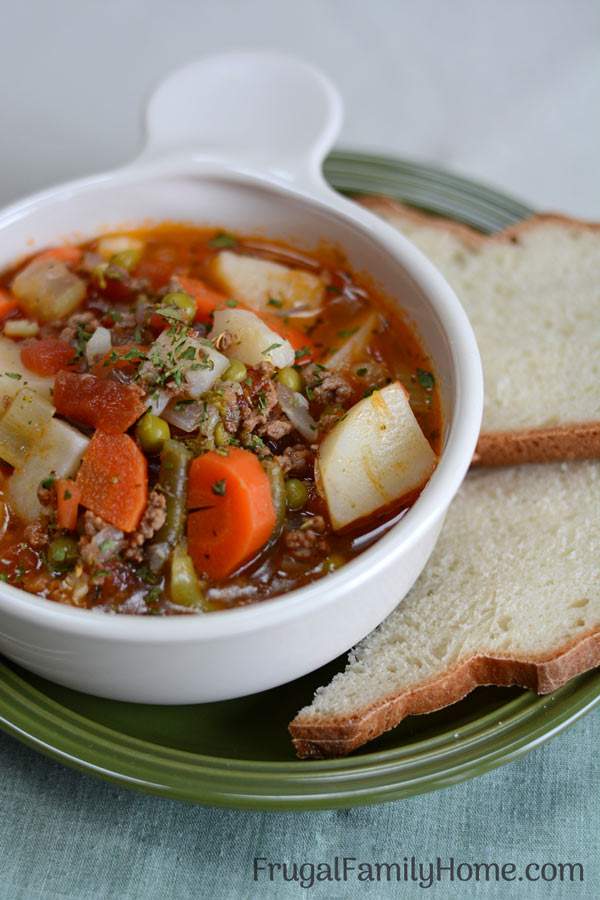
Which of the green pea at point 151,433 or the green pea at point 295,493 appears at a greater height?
the green pea at point 151,433

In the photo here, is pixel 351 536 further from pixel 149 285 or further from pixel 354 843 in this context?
pixel 149 285

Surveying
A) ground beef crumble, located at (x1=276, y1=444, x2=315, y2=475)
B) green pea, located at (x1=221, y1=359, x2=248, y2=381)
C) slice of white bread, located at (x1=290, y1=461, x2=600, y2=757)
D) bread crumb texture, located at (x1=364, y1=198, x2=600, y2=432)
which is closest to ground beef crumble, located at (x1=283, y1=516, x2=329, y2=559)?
ground beef crumble, located at (x1=276, y1=444, x2=315, y2=475)

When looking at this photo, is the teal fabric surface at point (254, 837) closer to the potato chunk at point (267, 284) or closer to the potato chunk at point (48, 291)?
the potato chunk at point (48, 291)

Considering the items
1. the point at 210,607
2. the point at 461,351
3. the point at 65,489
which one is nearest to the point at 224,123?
the point at 461,351

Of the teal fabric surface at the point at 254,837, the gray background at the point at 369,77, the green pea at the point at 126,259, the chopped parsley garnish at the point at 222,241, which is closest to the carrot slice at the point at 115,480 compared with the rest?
the teal fabric surface at the point at 254,837

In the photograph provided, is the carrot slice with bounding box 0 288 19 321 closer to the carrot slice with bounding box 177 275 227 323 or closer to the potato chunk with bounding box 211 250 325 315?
the carrot slice with bounding box 177 275 227 323

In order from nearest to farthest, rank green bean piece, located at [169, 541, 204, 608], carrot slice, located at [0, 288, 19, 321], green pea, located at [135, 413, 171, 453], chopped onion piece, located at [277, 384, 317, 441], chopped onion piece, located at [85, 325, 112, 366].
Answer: green bean piece, located at [169, 541, 204, 608] → green pea, located at [135, 413, 171, 453] → chopped onion piece, located at [277, 384, 317, 441] → chopped onion piece, located at [85, 325, 112, 366] → carrot slice, located at [0, 288, 19, 321]

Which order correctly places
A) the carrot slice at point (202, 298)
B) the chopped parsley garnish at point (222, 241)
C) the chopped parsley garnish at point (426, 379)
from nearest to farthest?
the chopped parsley garnish at point (426, 379)
the carrot slice at point (202, 298)
the chopped parsley garnish at point (222, 241)
